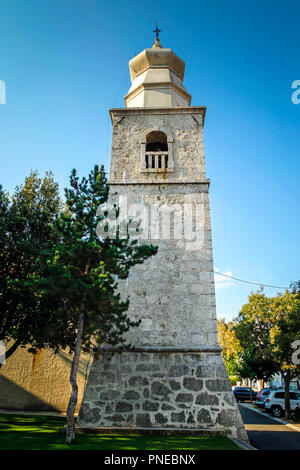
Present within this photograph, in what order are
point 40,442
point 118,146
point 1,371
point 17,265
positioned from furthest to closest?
point 1,371
point 118,146
point 17,265
point 40,442

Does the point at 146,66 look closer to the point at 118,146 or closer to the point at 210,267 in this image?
the point at 118,146

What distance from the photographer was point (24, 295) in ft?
27.5

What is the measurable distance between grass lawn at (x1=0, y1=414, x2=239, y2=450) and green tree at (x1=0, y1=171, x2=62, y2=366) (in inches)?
90.1

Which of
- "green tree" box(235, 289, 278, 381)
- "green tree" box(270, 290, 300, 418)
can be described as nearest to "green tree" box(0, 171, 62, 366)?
"green tree" box(270, 290, 300, 418)

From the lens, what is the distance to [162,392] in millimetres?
9031

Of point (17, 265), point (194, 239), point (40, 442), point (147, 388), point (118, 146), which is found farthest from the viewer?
point (118, 146)

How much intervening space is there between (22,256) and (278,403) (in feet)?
63.3

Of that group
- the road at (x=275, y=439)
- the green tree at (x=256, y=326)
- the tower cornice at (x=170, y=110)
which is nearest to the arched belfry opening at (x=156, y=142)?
the tower cornice at (x=170, y=110)

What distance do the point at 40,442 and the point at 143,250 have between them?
5.04 meters

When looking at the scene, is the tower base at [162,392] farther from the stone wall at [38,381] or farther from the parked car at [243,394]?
the parked car at [243,394]

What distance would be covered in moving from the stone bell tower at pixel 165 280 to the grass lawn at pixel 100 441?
69cm

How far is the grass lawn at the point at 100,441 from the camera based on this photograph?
6.81 m

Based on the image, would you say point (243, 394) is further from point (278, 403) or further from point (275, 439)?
point (275, 439)

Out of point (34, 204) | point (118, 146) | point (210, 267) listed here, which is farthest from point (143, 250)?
point (118, 146)
